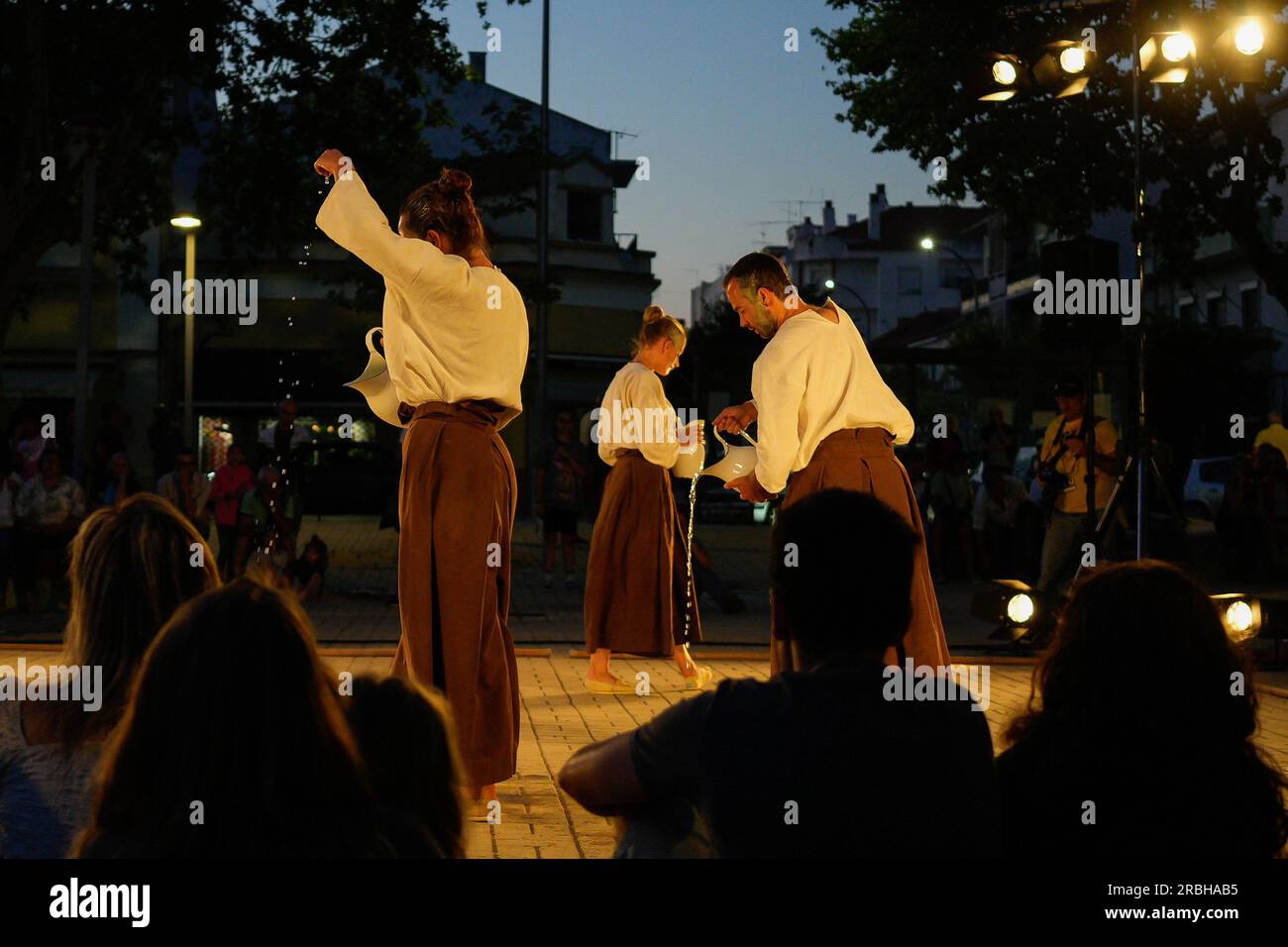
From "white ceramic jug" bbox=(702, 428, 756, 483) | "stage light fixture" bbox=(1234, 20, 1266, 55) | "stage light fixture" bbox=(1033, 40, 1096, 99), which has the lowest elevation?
"white ceramic jug" bbox=(702, 428, 756, 483)

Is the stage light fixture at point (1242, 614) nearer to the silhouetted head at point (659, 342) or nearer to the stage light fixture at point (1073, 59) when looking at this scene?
the silhouetted head at point (659, 342)

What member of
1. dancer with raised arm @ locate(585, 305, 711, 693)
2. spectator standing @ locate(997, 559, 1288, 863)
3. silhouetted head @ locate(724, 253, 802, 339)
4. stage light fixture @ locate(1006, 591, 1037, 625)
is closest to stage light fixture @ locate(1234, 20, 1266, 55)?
stage light fixture @ locate(1006, 591, 1037, 625)

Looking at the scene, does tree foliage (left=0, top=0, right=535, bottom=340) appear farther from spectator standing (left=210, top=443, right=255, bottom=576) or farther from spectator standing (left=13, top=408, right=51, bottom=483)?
spectator standing (left=210, top=443, right=255, bottom=576)

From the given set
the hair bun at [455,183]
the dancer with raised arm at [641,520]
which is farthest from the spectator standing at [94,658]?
the dancer with raised arm at [641,520]

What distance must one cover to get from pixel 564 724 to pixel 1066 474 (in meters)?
5.69

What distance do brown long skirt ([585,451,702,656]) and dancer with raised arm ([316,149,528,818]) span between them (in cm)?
456

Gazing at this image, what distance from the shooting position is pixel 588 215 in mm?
59531

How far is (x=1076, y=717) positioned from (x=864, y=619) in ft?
1.64

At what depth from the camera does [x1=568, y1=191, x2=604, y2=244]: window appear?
194ft

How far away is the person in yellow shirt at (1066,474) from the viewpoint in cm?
1327

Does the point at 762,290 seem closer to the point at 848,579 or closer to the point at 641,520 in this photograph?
the point at 641,520

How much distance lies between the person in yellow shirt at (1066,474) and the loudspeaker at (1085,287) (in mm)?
473

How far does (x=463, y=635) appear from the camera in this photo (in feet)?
21.2
